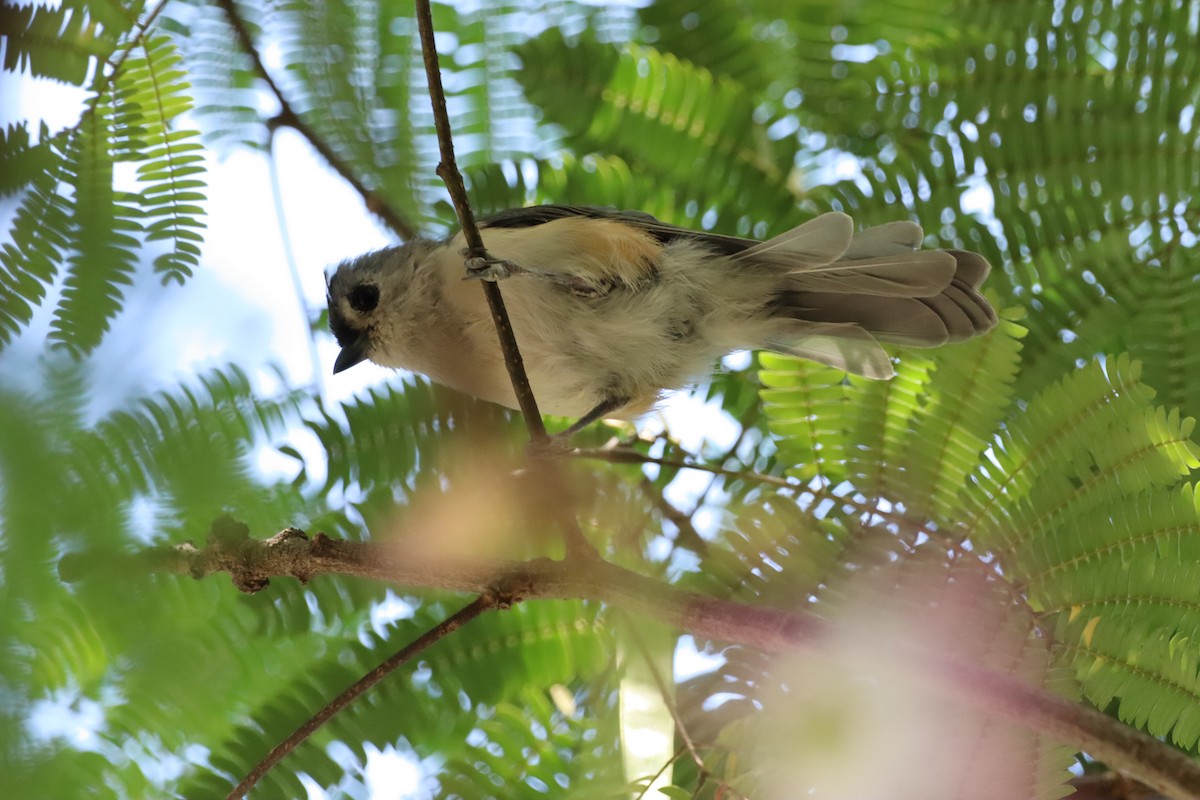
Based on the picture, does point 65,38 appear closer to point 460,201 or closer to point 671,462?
point 460,201

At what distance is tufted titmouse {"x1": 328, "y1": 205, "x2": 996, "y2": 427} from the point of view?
2.60m

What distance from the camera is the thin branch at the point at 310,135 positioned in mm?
3186

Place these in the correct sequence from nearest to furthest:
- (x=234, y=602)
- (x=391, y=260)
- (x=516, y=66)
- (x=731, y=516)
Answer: (x=731, y=516), (x=234, y=602), (x=391, y=260), (x=516, y=66)

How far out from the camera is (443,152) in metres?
1.93

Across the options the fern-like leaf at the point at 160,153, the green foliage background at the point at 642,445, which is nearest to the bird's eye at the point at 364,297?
the green foliage background at the point at 642,445

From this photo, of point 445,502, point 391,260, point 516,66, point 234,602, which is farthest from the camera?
point 516,66

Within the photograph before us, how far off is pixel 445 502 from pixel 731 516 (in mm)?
749

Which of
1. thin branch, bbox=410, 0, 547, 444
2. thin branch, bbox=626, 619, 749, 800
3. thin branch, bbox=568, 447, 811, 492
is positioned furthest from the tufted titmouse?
thin branch, bbox=626, 619, 749, 800

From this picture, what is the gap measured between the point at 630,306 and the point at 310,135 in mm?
1306

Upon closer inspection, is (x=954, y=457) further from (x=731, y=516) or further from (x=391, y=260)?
(x=391, y=260)

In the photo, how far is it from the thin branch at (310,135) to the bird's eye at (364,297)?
1.57 feet

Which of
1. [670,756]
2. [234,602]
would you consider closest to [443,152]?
[670,756]

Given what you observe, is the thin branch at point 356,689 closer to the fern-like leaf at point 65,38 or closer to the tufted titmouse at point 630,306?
the tufted titmouse at point 630,306

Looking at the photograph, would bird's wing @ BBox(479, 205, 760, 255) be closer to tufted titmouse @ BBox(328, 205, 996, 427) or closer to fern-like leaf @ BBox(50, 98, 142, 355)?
tufted titmouse @ BBox(328, 205, 996, 427)
